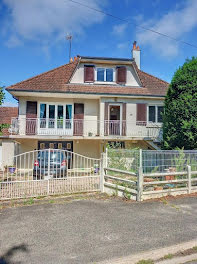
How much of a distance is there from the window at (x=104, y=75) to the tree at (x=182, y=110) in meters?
6.99

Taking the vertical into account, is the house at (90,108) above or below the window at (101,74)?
below

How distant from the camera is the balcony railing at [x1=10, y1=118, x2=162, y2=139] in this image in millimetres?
14172

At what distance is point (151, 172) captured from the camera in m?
6.98

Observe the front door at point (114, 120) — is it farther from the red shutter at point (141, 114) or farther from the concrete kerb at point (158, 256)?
the concrete kerb at point (158, 256)

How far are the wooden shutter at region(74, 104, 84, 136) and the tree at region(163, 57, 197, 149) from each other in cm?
671

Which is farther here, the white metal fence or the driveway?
the white metal fence

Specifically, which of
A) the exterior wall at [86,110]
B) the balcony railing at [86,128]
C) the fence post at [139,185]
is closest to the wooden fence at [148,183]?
the fence post at [139,185]

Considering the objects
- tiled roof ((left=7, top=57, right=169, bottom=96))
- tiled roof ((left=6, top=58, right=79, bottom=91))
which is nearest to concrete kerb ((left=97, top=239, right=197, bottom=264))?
tiled roof ((left=7, top=57, right=169, bottom=96))

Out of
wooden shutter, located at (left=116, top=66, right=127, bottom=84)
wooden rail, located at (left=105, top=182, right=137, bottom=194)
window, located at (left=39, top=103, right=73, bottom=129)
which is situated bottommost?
wooden rail, located at (left=105, top=182, right=137, bottom=194)

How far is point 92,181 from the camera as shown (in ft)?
25.0

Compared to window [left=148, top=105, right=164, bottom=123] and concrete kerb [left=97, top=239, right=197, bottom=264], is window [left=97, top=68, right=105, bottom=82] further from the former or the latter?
concrete kerb [left=97, top=239, right=197, bottom=264]

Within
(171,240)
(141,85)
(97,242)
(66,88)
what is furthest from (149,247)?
(141,85)

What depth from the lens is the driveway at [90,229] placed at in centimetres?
349

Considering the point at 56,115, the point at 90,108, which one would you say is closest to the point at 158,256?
the point at 56,115
